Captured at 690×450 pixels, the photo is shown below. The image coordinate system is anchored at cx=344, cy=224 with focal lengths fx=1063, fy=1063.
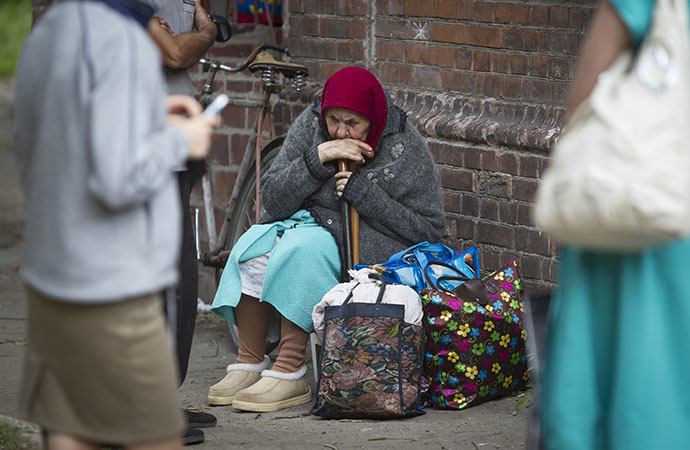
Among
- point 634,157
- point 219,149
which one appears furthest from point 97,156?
point 219,149

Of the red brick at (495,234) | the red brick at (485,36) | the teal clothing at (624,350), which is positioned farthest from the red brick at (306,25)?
the teal clothing at (624,350)

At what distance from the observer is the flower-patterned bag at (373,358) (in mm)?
3871

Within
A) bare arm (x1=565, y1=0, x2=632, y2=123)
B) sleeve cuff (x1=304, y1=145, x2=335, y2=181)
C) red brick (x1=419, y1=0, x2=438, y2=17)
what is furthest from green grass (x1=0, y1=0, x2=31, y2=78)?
bare arm (x1=565, y1=0, x2=632, y2=123)

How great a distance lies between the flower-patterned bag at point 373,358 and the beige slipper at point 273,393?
0.35 metres

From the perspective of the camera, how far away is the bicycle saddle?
4699mm

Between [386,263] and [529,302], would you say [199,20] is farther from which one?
[529,302]

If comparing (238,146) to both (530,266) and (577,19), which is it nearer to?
(530,266)

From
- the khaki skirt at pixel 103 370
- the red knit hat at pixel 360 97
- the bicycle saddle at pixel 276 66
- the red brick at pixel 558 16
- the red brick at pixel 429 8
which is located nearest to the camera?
the khaki skirt at pixel 103 370

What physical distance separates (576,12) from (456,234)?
1126mm

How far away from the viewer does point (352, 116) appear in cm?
420

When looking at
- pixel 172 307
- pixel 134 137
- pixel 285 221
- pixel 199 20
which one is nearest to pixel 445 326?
pixel 285 221

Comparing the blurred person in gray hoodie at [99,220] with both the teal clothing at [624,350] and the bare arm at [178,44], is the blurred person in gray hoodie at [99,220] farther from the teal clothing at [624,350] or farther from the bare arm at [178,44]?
the bare arm at [178,44]

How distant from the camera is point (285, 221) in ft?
14.4

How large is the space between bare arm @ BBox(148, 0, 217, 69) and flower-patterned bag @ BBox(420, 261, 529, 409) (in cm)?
122
